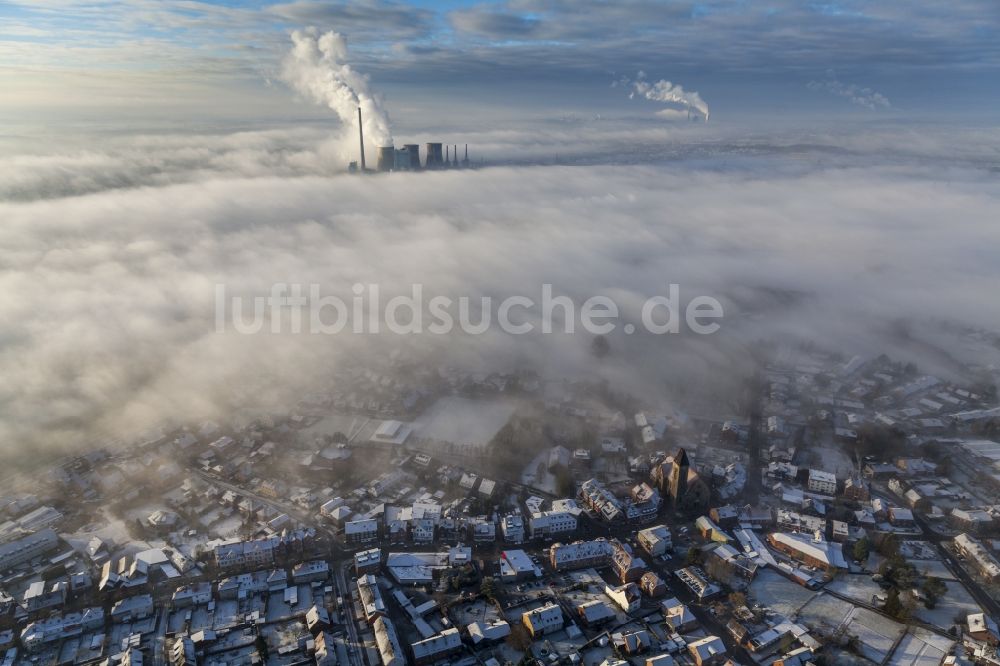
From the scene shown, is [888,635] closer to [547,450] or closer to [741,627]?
[741,627]

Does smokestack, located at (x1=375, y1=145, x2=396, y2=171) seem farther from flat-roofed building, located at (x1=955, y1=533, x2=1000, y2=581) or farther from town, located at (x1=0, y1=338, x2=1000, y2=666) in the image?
flat-roofed building, located at (x1=955, y1=533, x2=1000, y2=581)

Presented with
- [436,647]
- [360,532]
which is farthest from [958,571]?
[360,532]

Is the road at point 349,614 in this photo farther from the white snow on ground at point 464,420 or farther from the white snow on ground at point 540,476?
the white snow on ground at point 464,420

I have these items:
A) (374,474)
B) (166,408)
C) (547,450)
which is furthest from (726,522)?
(166,408)

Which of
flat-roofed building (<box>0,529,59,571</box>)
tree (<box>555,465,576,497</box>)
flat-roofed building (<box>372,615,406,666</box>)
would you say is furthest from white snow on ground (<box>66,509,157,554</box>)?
tree (<box>555,465,576,497</box>)

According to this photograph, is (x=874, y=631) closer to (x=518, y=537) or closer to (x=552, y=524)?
(x=552, y=524)

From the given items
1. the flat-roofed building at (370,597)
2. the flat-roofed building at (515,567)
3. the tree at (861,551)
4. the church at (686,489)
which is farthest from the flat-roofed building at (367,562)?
the tree at (861,551)
